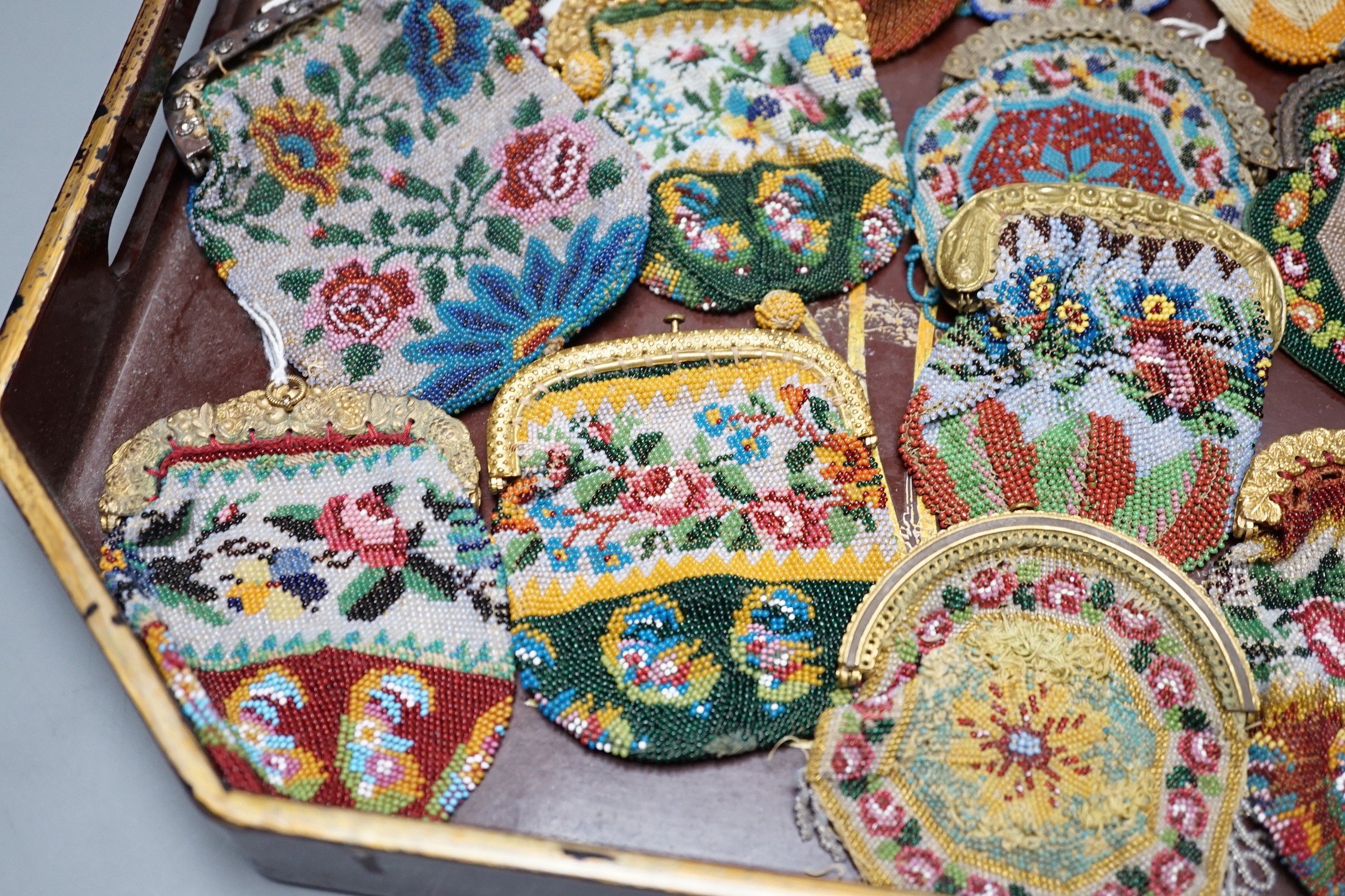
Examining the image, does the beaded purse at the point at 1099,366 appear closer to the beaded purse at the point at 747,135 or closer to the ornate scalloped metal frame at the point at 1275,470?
the ornate scalloped metal frame at the point at 1275,470

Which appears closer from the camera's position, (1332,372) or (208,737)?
(208,737)

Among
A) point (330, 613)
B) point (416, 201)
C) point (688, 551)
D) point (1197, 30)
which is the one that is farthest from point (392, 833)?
Answer: point (1197, 30)

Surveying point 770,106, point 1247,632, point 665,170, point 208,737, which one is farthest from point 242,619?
point 1247,632

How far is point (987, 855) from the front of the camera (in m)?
0.99

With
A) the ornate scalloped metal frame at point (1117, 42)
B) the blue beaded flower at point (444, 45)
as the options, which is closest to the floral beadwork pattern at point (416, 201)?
the blue beaded flower at point (444, 45)

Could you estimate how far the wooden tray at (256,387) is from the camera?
889 mm

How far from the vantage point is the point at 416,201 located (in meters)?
1.26

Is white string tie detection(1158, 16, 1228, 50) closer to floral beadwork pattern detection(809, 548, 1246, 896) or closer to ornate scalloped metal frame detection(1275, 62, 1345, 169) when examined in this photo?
ornate scalloped metal frame detection(1275, 62, 1345, 169)

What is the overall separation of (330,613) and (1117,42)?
102 centimetres

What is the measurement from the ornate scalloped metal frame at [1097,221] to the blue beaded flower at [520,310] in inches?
12.2

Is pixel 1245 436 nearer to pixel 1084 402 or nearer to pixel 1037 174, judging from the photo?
pixel 1084 402

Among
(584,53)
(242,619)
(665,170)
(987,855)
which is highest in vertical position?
(584,53)

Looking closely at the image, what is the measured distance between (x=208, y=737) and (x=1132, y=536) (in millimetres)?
789

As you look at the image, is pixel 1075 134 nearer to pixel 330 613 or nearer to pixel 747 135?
pixel 747 135
